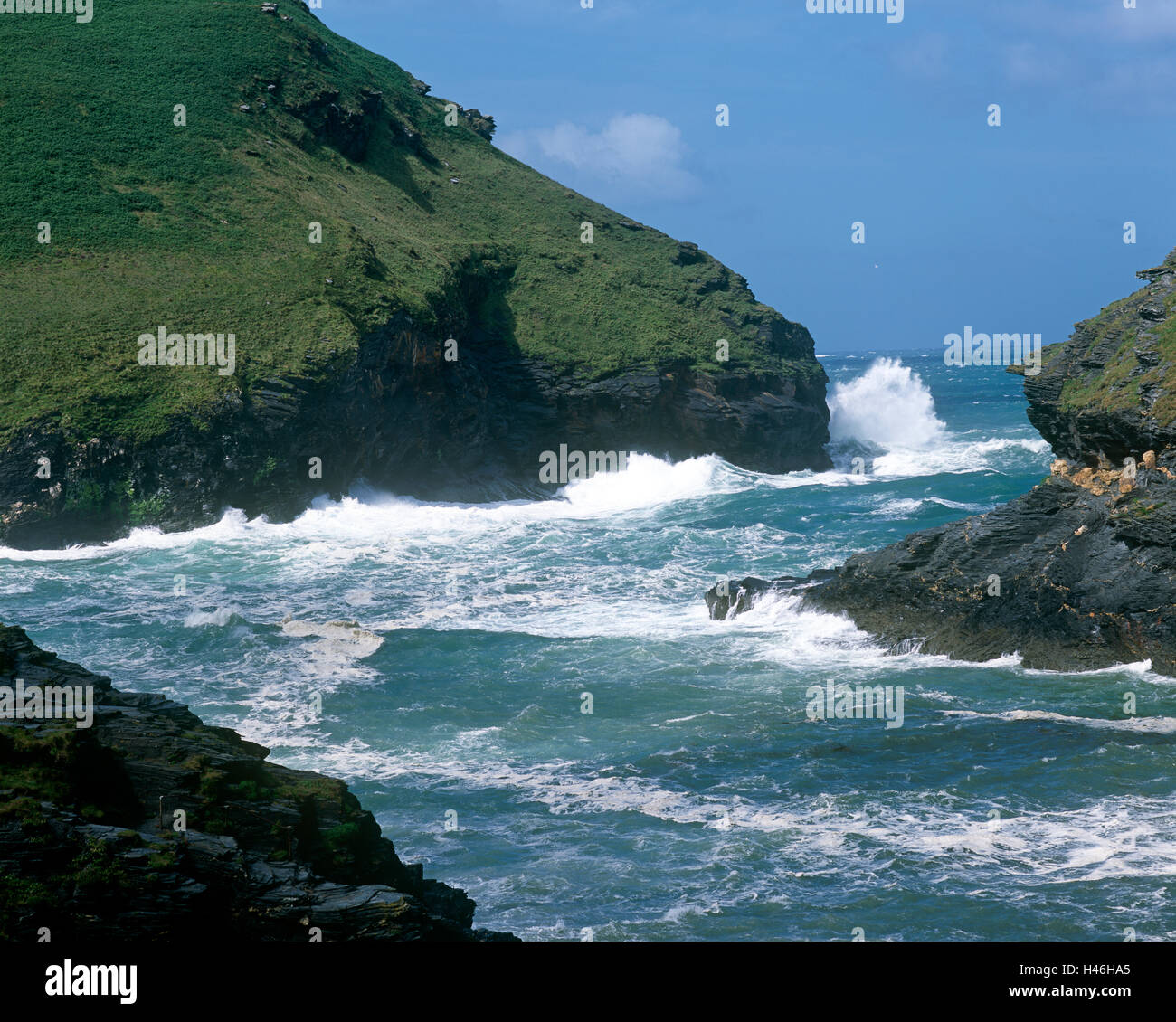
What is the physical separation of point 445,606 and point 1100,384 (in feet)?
60.5

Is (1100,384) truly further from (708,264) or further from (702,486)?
(708,264)

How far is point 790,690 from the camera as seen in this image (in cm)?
2566

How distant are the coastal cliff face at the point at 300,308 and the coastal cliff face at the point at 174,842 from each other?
34757 mm

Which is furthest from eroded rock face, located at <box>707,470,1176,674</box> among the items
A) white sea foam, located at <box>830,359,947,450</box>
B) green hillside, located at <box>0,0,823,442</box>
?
white sea foam, located at <box>830,359,947,450</box>

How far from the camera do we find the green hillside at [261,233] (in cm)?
5047

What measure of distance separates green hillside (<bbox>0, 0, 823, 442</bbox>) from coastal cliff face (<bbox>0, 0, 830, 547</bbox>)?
179mm

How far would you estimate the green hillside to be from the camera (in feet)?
166

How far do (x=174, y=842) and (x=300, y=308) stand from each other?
47361 millimetres

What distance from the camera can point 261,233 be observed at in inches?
2382

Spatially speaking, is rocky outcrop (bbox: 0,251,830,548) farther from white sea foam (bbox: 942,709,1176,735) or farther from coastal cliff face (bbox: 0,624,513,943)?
coastal cliff face (bbox: 0,624,513,943)

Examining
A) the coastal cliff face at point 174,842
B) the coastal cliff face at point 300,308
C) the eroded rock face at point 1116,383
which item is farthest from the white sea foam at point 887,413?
the coastal cliff face at point 174,842

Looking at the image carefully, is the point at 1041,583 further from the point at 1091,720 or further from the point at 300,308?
the point at 300,308
